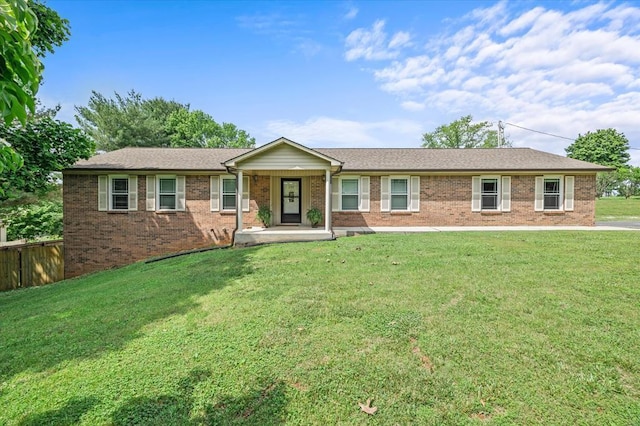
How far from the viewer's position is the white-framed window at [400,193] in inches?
524

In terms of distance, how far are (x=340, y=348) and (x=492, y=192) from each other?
41.0ft

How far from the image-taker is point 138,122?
28984 mm

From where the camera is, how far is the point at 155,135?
3080cm

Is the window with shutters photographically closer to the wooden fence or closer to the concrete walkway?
the concrete walkway

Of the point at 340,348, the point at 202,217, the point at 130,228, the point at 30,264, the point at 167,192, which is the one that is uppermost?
the point at 167,192

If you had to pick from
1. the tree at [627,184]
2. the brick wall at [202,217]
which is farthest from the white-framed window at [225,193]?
the tree at [627,184]

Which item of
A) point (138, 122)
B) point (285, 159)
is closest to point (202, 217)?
point (285, 159)

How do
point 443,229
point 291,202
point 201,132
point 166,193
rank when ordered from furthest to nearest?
point 201,132
point 291,202
point 166,193
point 443,229

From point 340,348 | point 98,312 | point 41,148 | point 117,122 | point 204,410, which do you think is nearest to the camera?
point 204,410

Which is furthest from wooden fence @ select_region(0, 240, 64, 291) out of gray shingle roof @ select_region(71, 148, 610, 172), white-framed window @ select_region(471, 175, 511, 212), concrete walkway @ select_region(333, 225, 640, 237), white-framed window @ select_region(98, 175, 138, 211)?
white-framed window @ select_region(471, 175, 511, 212)

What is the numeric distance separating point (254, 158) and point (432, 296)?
7.83 m

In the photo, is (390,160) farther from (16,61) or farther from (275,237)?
(16,61)

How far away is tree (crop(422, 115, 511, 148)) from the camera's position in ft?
130

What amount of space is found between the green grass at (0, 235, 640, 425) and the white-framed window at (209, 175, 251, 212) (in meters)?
6.36
